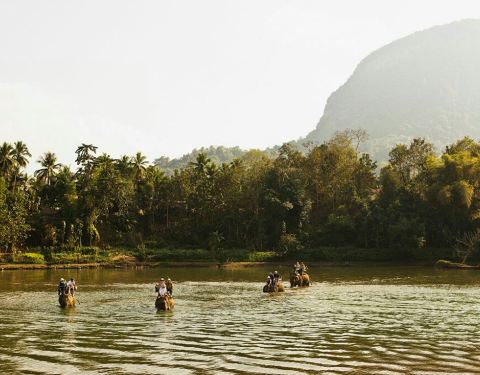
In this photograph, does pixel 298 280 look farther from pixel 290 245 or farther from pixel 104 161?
pixel 104 161

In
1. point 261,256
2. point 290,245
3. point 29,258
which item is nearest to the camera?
point 29,258

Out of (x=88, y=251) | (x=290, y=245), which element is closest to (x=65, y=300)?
(x=88, y=251)

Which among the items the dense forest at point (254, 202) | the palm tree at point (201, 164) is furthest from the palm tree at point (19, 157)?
the palm tree at point (201, 164)

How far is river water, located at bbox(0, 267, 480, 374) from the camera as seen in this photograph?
18.2m

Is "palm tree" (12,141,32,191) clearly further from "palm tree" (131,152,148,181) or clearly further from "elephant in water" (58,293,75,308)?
"elephant in water" (58,293,75,308)

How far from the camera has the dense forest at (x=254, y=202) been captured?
87500 mm

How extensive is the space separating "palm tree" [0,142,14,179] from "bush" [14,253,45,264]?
1800 centimetres

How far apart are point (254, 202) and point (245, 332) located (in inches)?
3053

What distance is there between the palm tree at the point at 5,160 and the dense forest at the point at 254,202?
166 millimetres

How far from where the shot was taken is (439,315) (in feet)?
101

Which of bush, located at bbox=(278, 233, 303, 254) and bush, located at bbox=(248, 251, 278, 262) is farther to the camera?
bush, located at bbox=(278, 233, 303, 254)

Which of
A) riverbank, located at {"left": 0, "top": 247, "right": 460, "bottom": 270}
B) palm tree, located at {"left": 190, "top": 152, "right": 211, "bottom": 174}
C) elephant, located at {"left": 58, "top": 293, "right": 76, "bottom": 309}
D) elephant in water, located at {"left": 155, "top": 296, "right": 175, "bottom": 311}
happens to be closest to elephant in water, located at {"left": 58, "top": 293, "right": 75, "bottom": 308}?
elephant, located at {"left": 58, "top": 293, "right": 76, "bottom": 309}

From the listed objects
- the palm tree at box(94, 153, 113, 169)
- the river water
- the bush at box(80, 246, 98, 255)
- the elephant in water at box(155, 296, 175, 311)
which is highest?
the palm tree at box(94, 153, 113, 169)

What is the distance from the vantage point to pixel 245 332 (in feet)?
81.7
